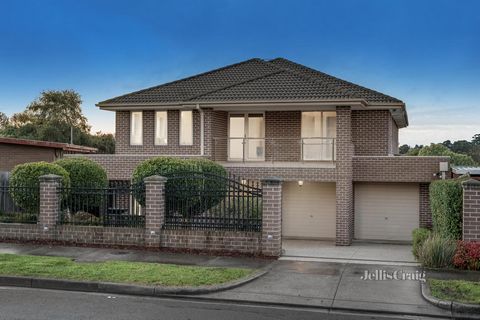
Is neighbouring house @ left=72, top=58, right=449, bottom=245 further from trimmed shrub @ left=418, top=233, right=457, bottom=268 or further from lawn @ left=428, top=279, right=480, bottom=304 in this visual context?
lawn @ left=428, top=279, right=480, bottom=304

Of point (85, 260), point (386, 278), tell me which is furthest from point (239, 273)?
point (85, 260)

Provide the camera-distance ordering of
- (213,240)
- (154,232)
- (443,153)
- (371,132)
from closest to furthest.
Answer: (213,240)
(154,232)
(371,132)
(443,153)

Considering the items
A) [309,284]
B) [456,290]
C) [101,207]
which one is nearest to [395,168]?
[101,207]

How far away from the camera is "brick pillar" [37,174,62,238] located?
15562 mm

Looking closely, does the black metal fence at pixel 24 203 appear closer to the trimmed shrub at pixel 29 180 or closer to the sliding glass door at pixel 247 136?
the trimmed shrub at pixel 29 180

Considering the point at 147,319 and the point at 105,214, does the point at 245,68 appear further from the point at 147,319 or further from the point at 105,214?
the point at 147,319

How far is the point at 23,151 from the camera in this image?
1064 inches

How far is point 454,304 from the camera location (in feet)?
29.3

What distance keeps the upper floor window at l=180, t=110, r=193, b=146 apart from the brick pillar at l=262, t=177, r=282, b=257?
10221 mm

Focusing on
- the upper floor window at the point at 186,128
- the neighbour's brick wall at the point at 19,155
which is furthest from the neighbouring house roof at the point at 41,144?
the upper floor window at the point at 186,128

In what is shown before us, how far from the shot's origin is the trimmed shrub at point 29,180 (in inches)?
649

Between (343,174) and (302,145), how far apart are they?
2.41 m

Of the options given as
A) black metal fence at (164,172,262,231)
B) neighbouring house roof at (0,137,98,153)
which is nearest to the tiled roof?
neighbouring house roof at (0,137,98,153)

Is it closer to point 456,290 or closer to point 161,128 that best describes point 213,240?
point 456,290
